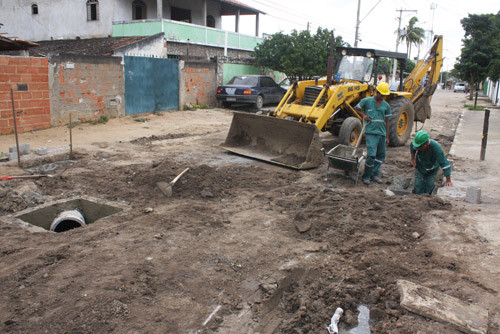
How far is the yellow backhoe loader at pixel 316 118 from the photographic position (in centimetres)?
862

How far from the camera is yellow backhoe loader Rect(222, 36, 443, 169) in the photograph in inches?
340

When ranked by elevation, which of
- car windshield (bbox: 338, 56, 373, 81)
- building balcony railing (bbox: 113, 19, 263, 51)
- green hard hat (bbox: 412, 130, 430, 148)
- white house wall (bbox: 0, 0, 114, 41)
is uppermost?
white house wall (bbox: 0, 0, 114, 41)

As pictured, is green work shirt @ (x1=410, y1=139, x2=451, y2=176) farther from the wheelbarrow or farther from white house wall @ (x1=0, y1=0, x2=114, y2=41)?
white house wall @ (x1=0, y1=0, x2=114, y2=41)

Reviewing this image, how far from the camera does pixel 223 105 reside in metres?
19.6

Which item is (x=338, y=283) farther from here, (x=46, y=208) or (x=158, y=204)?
(x=46, y=208)

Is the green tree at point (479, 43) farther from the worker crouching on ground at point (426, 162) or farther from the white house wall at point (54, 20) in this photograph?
the worker crouching on ground at point (426, 162)

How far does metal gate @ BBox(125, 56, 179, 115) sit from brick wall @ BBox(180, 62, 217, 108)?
2.49ft

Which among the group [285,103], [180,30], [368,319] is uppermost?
[180,30]

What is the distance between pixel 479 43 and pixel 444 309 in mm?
30106

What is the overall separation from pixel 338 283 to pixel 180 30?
19.9 meters

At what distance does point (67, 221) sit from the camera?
5.92 meters

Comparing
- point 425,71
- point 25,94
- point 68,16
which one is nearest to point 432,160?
point 425,71

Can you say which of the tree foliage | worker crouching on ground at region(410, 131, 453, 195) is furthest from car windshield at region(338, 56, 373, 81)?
the tree foliage

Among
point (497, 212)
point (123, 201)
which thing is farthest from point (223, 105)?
point (497, 212)
